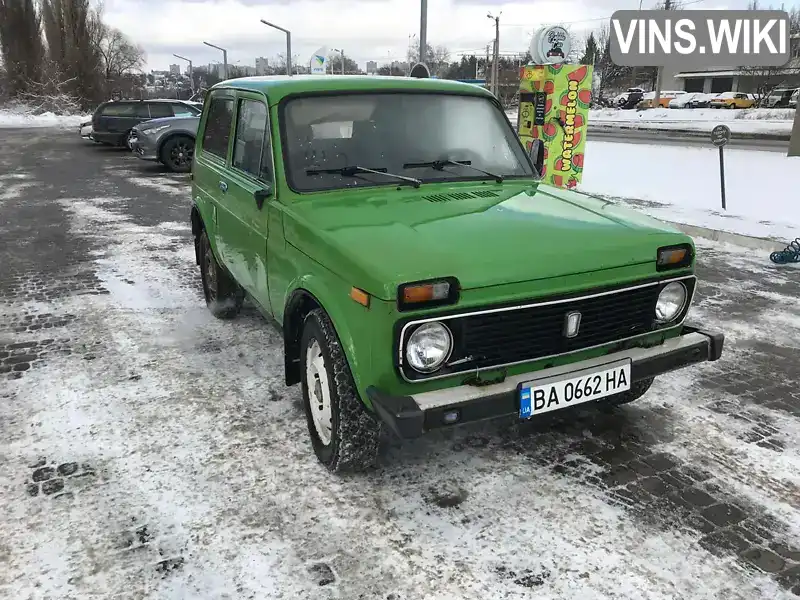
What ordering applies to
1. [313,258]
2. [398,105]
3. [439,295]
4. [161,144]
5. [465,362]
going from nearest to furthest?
1. [439,295]
2. [465,362]
3. [313,258]
4. [398,105]
5. [161,144]

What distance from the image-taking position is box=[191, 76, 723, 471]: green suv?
2.88m

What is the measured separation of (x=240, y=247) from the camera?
458 cm

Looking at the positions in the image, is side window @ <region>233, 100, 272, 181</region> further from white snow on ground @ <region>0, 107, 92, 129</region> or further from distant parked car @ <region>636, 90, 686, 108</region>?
distant parked car @ <region>636, 90, 686, 108</region>

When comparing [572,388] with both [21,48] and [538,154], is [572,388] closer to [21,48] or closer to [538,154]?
[538,154]

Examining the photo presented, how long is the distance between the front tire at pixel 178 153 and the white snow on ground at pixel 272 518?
13.6 metres

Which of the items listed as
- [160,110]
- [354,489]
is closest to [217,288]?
[354,489]

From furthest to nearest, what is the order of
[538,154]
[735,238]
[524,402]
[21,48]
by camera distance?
[21,48] → [735,238] → [538,154] → [524,402]

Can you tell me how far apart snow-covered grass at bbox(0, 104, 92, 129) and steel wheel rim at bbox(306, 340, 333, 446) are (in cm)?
4265

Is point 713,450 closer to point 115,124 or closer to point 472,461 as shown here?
point 472,461

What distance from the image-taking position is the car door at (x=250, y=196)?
13.1 feet

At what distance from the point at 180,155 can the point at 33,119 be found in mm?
35079

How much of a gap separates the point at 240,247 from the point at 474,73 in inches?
3363

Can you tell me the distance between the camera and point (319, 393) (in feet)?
11.8

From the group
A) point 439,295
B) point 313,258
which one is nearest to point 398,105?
point 313,258
